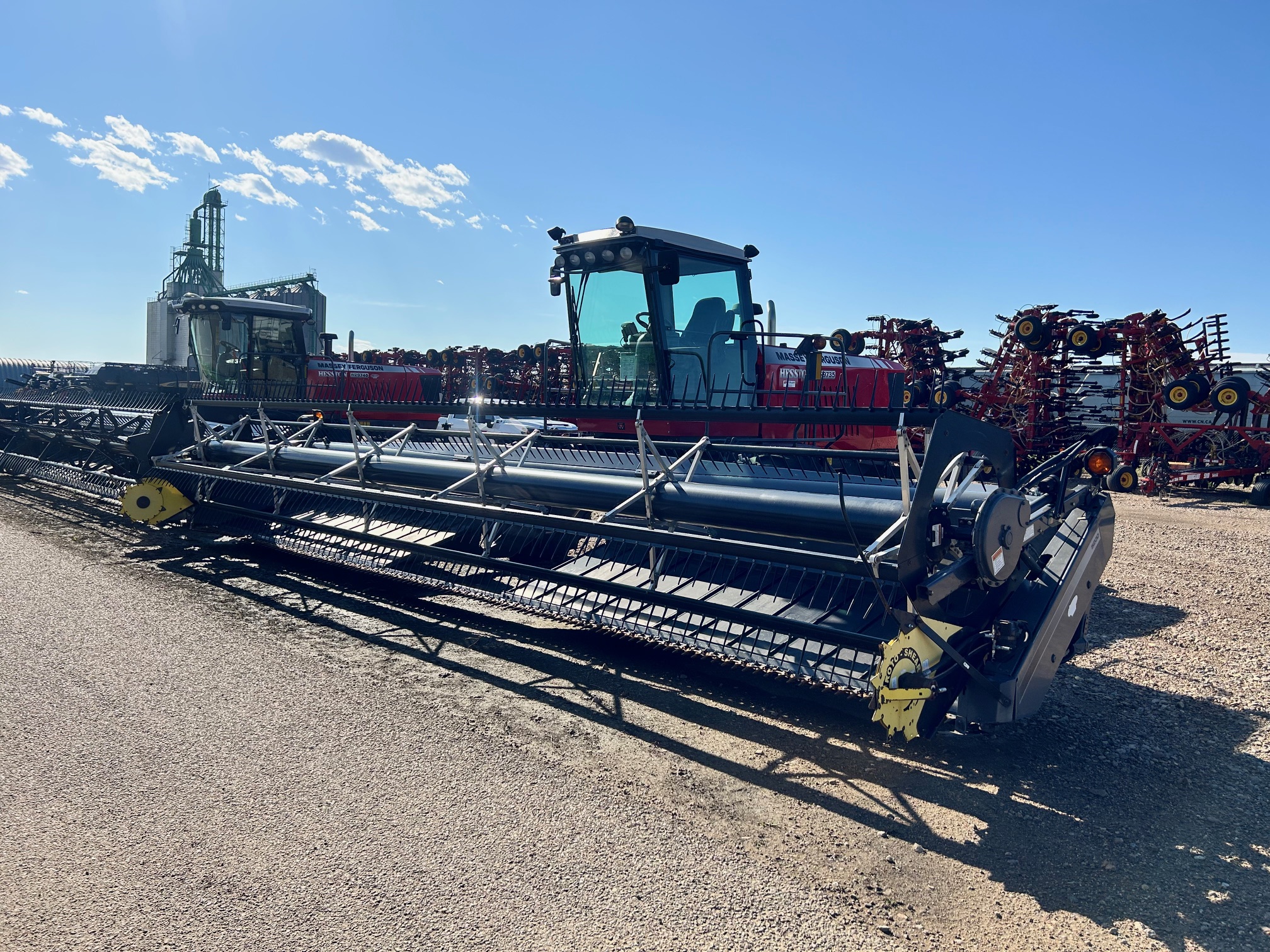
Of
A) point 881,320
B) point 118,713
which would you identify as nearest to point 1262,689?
point 118,713

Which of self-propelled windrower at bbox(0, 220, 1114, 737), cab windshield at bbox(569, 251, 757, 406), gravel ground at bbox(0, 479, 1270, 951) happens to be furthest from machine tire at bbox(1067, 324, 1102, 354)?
gravel ground at bbox(0, 479, 1270, 951)

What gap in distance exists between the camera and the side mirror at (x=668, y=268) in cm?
625

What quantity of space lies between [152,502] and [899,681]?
6880 millimetres

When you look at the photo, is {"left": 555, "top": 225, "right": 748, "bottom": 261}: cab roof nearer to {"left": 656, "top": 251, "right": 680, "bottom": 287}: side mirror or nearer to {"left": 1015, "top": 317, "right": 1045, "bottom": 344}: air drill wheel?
{"left": 656, "top": 251, "right": 680, "bottom": 287}: side mirror

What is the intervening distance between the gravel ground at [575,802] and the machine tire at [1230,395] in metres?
7.99

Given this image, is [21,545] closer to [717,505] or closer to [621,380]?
[621,380]

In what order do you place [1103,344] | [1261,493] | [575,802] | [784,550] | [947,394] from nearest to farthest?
[575,802] < [784,550] < [1261,493] < [1103,344] < [947,394]

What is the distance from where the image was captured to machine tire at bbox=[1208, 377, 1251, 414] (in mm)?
11219

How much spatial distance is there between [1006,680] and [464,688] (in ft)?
7.95

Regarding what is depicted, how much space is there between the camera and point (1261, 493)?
458 inches

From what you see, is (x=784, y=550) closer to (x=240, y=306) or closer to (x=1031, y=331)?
(x=1031, y=331)

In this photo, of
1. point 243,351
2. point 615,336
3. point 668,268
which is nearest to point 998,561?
point 668,268

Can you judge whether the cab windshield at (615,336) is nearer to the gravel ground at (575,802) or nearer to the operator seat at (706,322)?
the operator seat at (706,322)

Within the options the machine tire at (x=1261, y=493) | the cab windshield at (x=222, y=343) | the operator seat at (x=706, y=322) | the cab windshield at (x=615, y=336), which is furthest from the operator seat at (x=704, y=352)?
the machine tire at (x=1261, y=493)
